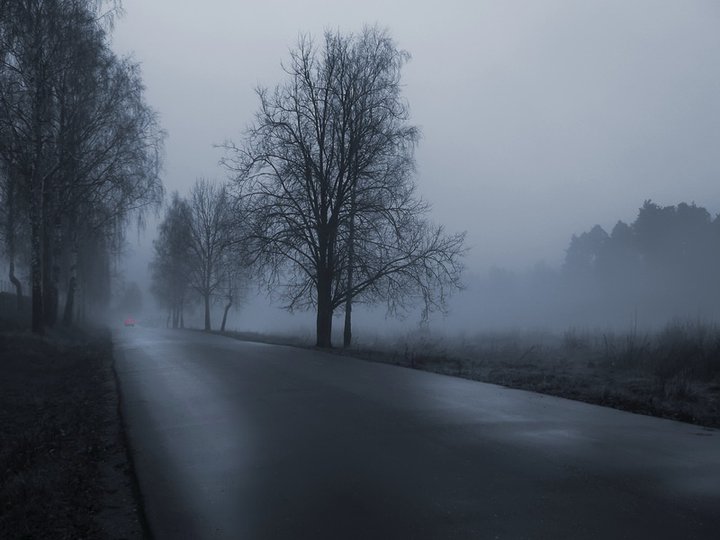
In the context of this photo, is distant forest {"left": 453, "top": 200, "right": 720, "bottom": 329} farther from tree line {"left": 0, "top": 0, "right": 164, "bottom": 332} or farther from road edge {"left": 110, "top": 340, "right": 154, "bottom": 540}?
road edge {"left": 110, "top": 340, "right": 154, "bottom": 540}

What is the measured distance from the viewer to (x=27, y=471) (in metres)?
6.53

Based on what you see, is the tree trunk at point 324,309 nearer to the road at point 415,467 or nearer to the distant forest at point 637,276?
the road at point 415,467

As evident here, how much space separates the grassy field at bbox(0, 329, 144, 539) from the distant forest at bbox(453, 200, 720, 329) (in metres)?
43.5

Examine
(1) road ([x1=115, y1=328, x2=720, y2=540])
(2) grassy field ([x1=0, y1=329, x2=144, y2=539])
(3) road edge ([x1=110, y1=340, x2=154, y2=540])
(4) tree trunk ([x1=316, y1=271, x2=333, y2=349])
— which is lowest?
(2) grassy field ([x1=0, y1=329, x2=144, y2=539])

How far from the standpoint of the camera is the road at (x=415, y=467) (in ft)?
15.1

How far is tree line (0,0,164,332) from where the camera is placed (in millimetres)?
19453

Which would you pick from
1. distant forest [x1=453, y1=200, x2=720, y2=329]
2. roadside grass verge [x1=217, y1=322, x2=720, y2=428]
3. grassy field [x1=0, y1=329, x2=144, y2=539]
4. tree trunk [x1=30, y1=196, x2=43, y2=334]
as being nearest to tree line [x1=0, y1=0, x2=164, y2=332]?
tree trunk [x1=30, y1=196, x2=43, y2=334]

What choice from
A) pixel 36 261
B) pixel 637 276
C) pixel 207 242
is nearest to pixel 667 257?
pixel 637 276

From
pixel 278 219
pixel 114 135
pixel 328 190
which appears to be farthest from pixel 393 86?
pixel 114 135

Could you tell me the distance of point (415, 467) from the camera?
19.7ft

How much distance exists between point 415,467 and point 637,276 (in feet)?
241

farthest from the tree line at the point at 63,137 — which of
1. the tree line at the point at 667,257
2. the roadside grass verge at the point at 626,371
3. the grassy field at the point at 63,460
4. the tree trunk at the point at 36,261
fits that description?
the tree line at the point at 667,257

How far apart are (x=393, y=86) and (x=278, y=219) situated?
639 cm

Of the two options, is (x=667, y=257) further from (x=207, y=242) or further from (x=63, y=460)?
(x=63, y=460)
